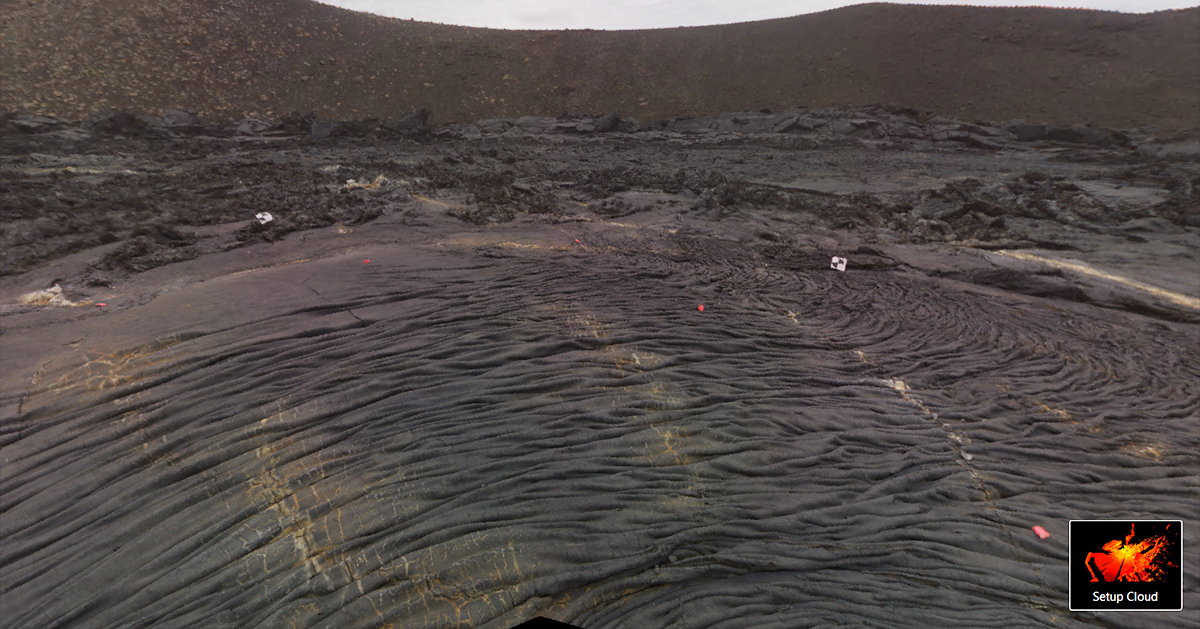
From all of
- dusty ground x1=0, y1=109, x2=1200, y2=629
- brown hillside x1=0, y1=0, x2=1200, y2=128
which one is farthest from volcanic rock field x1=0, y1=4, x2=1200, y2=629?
brown hillside x1=0, y1=0, x2=1200, y2=128

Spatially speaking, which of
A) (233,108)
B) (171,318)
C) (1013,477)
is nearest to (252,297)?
(171,318)

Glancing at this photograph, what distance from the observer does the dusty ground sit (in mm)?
2961

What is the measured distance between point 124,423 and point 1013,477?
22.3ft

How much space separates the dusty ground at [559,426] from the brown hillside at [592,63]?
24327mm

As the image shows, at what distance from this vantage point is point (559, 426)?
4.00 meters

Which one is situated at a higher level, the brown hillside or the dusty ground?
the brown hillside

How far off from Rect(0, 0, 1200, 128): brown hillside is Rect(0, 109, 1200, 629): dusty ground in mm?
24327

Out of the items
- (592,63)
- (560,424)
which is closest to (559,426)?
(560,424)

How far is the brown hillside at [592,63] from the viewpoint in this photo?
25219 millimetres

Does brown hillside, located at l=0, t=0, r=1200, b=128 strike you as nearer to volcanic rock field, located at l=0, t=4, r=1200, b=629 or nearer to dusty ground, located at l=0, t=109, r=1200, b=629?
volcanic rock field, located at l=0, t=4, r=1200, b=629

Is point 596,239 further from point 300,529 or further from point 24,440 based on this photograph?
point 24,440

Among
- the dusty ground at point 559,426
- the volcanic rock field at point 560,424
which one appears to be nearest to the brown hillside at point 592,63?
the volcanic rock field at point 560,424

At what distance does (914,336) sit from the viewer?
231 inches

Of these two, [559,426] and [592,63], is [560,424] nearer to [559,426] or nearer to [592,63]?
[559,426]
